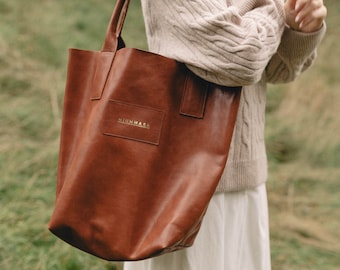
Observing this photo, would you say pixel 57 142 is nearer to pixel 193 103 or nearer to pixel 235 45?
pixel 193 103

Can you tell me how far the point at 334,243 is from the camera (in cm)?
287

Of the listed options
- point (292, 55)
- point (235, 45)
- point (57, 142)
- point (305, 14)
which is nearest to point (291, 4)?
point (305, 14)

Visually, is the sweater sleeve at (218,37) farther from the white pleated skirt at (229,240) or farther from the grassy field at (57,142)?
the grassy field at (57,142)

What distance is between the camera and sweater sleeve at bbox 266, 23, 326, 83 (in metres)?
1.32

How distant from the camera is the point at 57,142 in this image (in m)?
3.17

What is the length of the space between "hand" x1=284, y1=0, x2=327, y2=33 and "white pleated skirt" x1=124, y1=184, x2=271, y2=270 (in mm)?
423

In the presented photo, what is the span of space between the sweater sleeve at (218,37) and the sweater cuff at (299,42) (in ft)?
0.46

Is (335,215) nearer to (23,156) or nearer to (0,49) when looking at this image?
(23,156)

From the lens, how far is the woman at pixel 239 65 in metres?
1.12

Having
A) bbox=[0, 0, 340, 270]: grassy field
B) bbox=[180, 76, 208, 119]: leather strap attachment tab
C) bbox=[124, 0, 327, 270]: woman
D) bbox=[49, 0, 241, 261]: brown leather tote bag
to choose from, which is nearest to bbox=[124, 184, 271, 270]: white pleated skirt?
bbox=[124, 0, 327, 270]: woman

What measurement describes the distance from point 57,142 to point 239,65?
7.31 feet

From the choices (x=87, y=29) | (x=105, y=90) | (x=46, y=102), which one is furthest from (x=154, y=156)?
(x=87, y=29)

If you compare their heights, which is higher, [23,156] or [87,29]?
[87,29]

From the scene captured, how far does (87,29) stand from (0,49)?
111 centimetres
